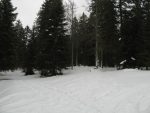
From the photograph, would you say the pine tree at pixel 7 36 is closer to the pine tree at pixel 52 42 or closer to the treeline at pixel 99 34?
the treeline at pixel 99 34

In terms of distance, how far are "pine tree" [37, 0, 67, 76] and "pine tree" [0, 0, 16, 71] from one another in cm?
379

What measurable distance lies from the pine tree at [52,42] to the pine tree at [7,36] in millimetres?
3786

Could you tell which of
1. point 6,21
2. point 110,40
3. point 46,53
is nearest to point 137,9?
point 110,40

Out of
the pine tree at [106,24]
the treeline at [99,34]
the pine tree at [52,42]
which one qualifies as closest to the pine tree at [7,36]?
the treeline at [99,34]

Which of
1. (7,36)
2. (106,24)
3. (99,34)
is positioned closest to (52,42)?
(7,36)

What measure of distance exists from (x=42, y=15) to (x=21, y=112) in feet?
79.1

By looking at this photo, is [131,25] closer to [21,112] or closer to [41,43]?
[41,43]

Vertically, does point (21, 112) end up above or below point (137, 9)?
below

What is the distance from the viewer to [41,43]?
30.0m

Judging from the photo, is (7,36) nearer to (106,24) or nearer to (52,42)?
(52,42)

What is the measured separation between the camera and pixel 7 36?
97.6 feet

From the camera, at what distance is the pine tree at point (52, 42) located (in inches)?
1142

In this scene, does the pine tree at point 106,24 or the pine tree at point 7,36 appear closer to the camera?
the pine tree at point 106,24

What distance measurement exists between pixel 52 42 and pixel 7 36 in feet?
20.3
